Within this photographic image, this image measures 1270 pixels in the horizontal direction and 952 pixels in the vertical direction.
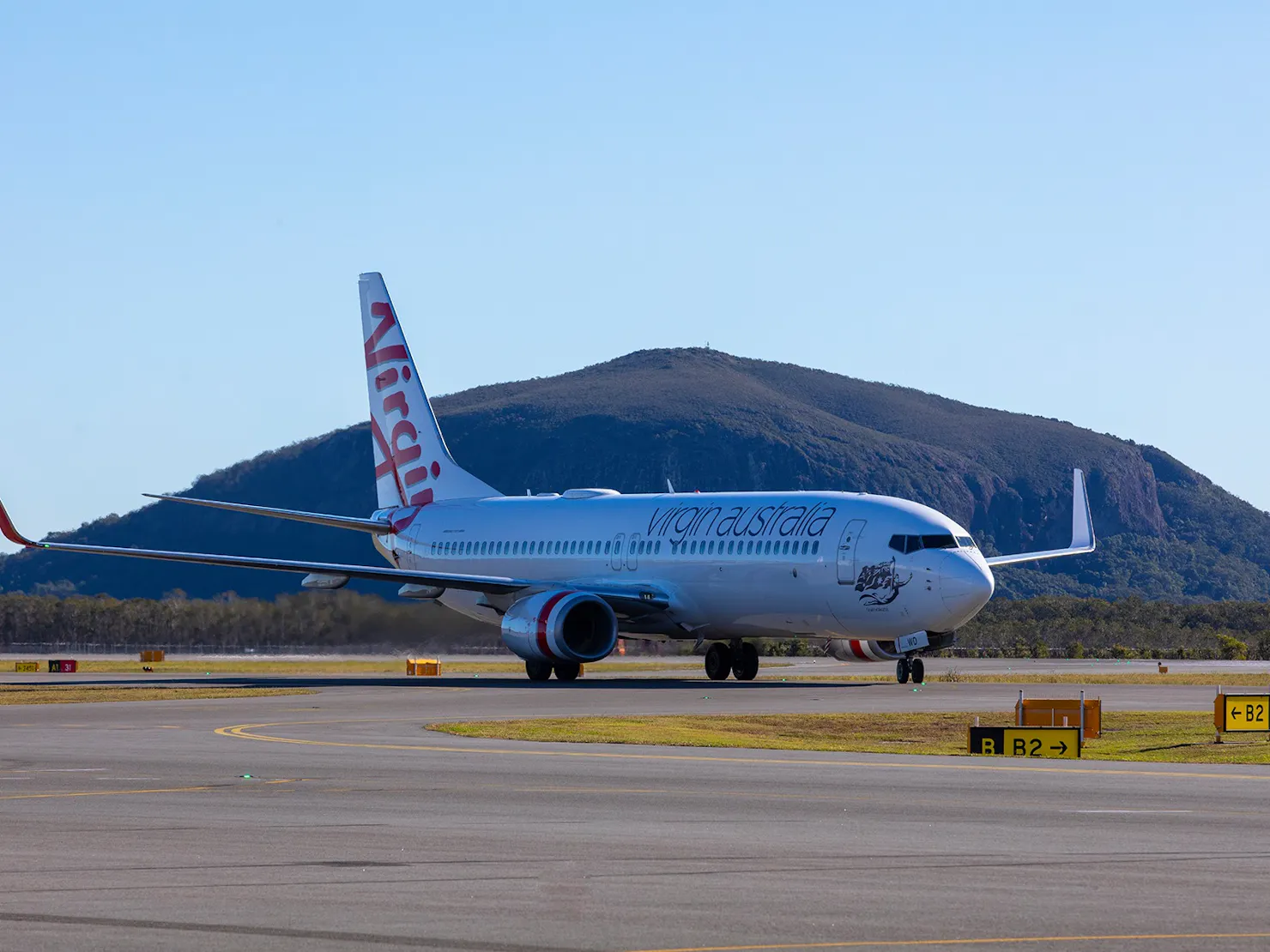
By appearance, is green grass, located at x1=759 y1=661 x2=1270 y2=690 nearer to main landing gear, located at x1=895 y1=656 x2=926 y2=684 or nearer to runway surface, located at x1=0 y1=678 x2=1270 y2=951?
main landing gear, located at x1=895 y1=656 x2=926 y2=684

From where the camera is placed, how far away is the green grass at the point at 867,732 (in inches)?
975

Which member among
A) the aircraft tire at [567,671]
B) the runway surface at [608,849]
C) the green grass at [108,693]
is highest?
the aircraft tire at [567,671]

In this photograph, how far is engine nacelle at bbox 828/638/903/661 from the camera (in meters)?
46.1

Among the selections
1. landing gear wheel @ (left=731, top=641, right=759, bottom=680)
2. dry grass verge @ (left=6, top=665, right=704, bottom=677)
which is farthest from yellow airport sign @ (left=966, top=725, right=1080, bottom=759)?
dry grass verge @ (left=6, top=665, right=704, bottom=677)

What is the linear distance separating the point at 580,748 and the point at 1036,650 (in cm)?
5047

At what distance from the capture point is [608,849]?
14234mm

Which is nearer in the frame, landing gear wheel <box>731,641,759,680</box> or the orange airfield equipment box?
the orange airfield equipment box

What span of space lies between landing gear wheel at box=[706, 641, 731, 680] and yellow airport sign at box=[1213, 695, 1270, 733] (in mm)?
22412

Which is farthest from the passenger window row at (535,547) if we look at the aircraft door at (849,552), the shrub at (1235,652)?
the shrub at (1235,652)

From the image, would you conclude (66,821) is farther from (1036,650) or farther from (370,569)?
(1036,650)

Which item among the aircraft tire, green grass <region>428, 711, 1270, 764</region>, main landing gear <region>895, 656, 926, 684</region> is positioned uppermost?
main landing gear <region>895, 656, 926, 684</region>

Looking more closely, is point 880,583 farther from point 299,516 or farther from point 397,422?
point 397,422

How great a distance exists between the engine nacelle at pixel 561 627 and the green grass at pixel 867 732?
552 inches

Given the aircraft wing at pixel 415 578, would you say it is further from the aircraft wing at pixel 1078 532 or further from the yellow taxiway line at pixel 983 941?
the yellow taxiway line at pixel 983 941
